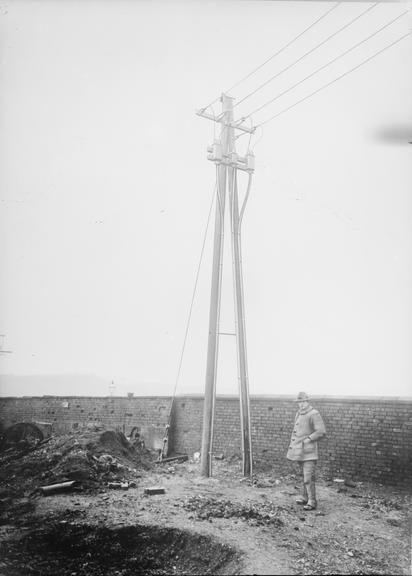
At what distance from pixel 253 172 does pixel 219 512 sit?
7.12 m

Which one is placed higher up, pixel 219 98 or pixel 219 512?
pixel 219 98

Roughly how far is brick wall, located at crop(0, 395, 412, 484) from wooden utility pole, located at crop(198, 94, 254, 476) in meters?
1.06

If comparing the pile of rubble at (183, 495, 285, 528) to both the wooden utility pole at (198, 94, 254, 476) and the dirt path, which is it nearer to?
the dirt path

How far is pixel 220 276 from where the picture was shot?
9.03 metres

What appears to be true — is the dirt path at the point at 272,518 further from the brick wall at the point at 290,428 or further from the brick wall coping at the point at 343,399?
the brick wall coping at the point at 343,399

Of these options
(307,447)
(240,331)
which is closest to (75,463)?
(240,331)

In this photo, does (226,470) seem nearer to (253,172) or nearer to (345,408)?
(345,408)

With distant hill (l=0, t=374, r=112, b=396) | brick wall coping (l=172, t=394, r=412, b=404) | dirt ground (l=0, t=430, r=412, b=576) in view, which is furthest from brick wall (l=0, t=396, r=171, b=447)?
distant hill (l=0, t=374, r=112, b=396)

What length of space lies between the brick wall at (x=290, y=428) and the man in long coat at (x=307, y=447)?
5.19 ft

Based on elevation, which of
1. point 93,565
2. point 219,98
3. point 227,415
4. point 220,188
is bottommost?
point 93,565

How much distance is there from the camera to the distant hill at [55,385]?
258 ft

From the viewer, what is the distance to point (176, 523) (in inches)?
217

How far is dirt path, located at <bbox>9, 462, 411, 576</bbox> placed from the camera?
4457mm

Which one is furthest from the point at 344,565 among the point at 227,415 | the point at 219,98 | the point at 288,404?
the point at 219,98
